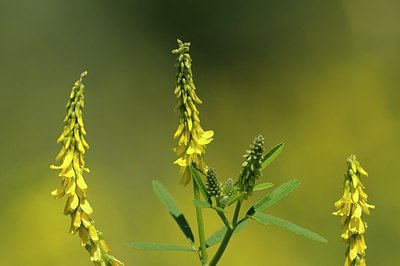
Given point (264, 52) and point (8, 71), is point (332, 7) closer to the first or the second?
point (264, 52)

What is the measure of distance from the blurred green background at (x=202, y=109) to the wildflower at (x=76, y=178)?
225 centimetres

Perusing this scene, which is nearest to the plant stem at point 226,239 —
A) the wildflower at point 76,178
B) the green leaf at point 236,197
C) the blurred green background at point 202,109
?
the green leaf at point 236,197

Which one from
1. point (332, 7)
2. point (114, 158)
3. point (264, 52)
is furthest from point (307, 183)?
point (332, 7)

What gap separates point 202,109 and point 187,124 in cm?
378

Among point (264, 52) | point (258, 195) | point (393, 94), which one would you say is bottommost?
point (258, 195)

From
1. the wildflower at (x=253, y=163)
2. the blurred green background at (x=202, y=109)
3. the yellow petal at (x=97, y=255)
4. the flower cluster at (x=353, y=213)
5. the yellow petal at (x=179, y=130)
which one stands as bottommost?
the flower cluster at (x=353, y=213)

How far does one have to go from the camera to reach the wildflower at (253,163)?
77cm

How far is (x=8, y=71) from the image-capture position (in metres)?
5.00

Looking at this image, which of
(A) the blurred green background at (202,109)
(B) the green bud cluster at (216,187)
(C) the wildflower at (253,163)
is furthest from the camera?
(A) the blurred green background at (202,109)

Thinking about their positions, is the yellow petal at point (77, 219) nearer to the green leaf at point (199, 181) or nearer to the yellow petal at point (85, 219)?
the yellow petal at point (85, 219)

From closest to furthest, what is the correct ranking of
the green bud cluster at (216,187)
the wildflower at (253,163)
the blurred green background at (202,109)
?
the wildflower at (253,163)
the green bud cluster at (216,187)
the blurred green background at (202,109)

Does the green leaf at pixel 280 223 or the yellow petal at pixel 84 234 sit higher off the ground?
the yellow petal at pixel 84 234

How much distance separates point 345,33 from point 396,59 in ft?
1.58

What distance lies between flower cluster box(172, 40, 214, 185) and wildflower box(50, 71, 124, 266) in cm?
9
